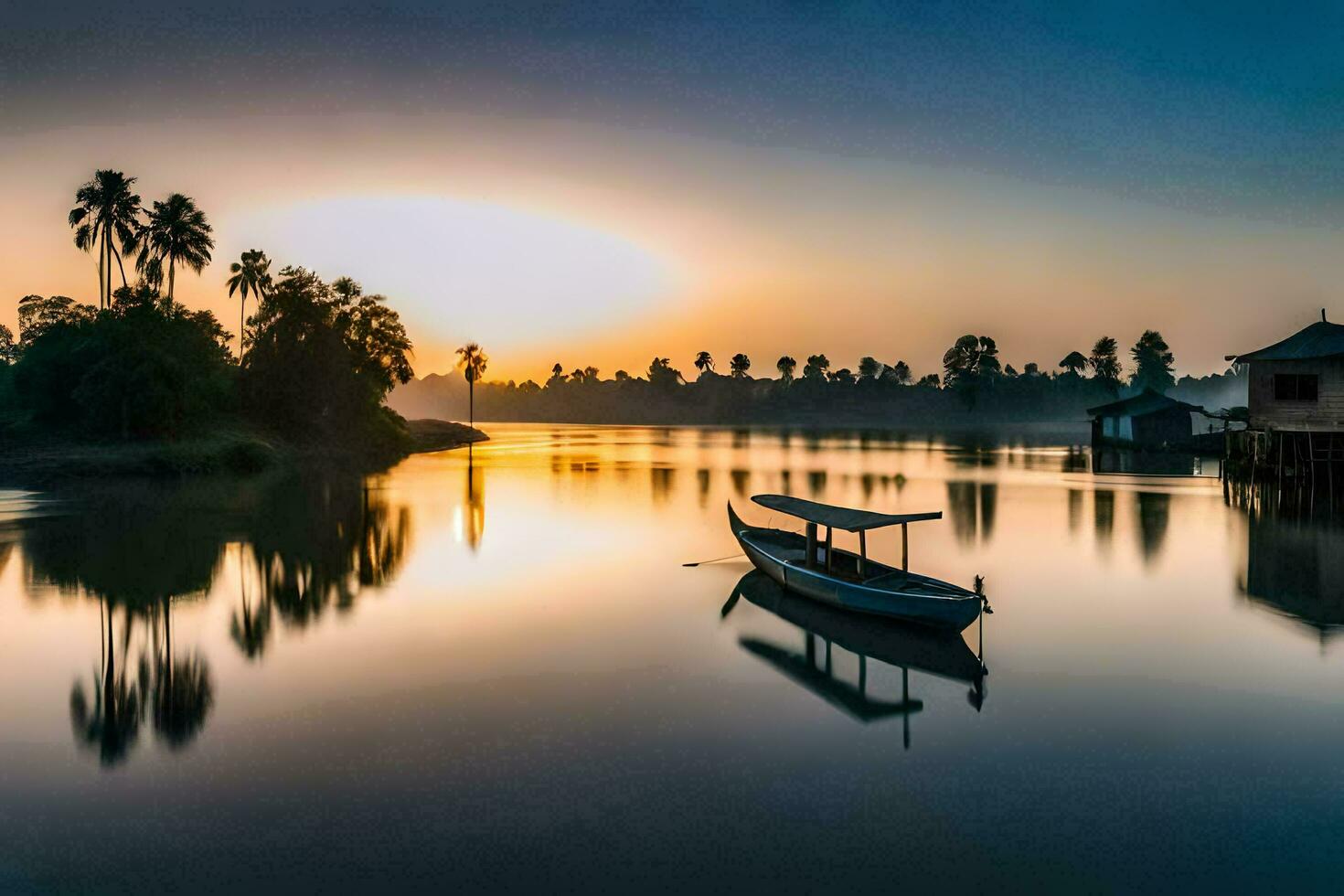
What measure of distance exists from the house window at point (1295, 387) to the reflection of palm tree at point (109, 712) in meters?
56.5

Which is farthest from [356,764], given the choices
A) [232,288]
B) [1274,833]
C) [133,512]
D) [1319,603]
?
[232,288]

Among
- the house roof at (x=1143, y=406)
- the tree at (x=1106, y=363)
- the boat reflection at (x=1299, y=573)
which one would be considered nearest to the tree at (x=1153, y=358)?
the tree at (x=1106, y=363)

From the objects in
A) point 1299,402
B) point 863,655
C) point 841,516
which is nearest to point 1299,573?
point 841,516

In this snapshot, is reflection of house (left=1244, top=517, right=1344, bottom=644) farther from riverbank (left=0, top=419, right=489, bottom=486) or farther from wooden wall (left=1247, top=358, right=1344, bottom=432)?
riverbank (left=0, top=419, right=489, bottom=486)

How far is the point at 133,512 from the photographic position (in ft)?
129

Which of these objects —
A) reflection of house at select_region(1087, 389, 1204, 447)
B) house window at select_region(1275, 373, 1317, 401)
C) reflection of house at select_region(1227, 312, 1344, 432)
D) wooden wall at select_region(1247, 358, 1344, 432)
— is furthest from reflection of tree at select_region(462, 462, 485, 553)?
reflection of house at select_region(1087, 389, 1204, 447)

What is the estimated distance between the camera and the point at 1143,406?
78750 mm

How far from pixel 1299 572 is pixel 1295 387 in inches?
1012

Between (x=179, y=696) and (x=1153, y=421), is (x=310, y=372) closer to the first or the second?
(x=179, y=696)

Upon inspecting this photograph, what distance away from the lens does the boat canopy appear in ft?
67.9

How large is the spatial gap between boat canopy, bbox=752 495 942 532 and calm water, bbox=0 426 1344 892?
3.05m

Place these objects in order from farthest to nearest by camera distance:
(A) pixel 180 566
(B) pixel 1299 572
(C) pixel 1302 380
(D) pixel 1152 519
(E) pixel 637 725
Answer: (C) pixel 1302 380 → (D) pixel 1152 519 → (A) pixel 180 566 → (B) pixel 1299 572 → (E) pixel 637 725

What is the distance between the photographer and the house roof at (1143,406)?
3009 inches

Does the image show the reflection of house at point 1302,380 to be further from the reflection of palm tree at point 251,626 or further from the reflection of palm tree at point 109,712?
the reflection of palm tree at point 109,712
